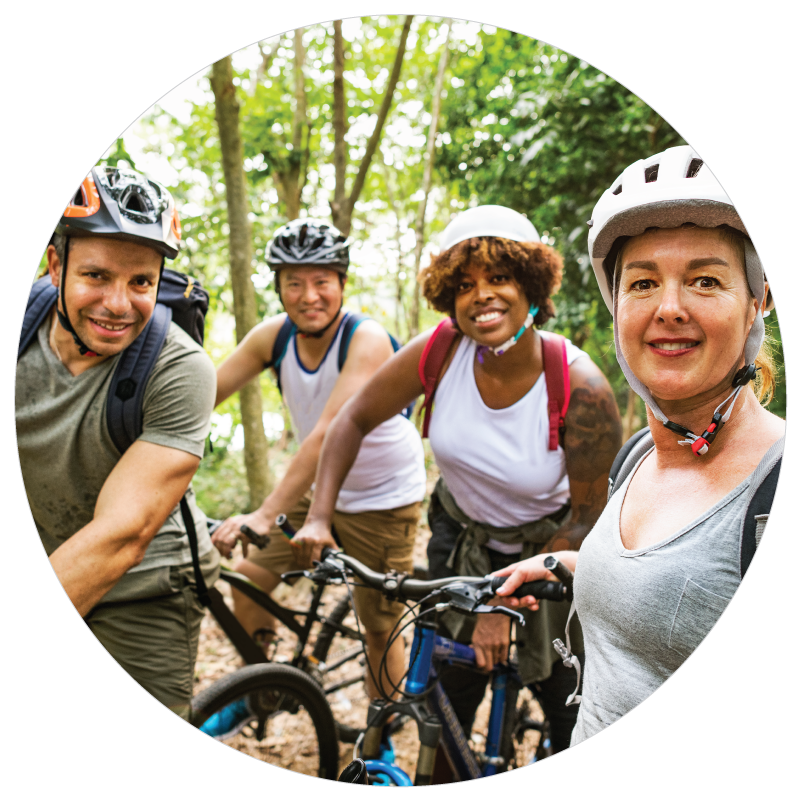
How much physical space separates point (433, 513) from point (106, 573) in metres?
1.00

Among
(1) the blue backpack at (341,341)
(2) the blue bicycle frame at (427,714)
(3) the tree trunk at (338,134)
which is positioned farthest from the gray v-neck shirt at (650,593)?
(3) the tree trunk at (338,134)

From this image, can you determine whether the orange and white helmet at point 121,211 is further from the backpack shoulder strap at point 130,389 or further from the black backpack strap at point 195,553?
the black backpack strap at point 195,553

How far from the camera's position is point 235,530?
2.05 meters

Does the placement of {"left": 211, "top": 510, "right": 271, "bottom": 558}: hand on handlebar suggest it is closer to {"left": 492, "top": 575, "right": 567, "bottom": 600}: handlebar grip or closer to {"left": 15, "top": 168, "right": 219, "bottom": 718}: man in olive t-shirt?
{"left": 15, "top": 168, "right": 219, "bottom": 718}: man in olive t-shirt

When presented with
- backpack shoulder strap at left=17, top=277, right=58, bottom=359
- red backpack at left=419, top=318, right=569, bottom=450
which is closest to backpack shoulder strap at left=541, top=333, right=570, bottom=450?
red backpack at left=419, top=318, right=569, bottom=450

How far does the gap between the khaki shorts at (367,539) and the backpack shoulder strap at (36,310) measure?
0.96 metres

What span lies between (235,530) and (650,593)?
130 cm

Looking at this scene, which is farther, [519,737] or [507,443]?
[519,737]

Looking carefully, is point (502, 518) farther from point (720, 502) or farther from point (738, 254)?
point (738, 254)

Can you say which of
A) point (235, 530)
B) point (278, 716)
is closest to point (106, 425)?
point (235, 530)

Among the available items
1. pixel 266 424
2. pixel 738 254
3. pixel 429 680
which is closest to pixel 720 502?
pixel 738 254

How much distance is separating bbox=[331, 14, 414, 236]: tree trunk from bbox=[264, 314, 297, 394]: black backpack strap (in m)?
0.37

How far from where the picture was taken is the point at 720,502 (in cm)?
131

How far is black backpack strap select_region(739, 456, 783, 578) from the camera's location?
4.12 feet
